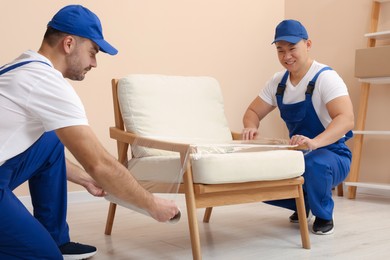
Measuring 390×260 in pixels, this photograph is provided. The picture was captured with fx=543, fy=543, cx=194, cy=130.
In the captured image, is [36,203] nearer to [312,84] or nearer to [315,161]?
[315,161]

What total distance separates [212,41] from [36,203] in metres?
2.46

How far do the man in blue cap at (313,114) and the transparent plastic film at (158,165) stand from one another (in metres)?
0.56

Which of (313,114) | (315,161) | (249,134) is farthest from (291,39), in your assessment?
(315,161)

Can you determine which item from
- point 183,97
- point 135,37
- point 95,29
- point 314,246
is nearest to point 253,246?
point 314,246

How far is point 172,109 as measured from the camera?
2.47 m

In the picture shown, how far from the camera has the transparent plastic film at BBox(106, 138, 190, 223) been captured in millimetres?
1983

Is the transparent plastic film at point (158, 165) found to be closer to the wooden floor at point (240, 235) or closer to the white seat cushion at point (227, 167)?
the white seat cushion at point (227, 167)

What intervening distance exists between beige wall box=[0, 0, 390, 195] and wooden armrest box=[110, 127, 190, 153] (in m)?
1.21

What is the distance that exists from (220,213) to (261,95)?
0.70m

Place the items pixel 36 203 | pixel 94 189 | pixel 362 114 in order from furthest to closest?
pixel 362 114
pixel 36 203
pixel 94 189

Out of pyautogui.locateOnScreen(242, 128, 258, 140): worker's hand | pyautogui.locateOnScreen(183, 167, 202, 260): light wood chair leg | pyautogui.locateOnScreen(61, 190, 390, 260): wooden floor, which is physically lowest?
pyautogui.locateOnScreen(61, 190, 390, 260): wooden floor

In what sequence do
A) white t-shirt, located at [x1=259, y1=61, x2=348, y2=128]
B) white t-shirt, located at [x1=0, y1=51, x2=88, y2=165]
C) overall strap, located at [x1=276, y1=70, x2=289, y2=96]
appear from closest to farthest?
white t-shirt, located at [x1=0, y1=51, x2=88, y2=165] → white t-shirt, located at [x1=259, y1=61, x2=348, y2=128] → overall strap, located at [x1=276, y1=70, x2=289, y2=96]

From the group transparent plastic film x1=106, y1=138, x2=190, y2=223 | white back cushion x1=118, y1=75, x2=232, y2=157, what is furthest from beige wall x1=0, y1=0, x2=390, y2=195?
transparent plastic film x1=106, y1=138, x2=190, y2=223

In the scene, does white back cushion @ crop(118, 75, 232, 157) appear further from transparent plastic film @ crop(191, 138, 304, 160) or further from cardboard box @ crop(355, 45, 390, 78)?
cardboard box @ crop(355, 45, 390, 78)
